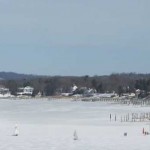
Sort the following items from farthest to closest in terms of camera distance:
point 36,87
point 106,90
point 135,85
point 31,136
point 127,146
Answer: point 36,87, point 106,90, point 135,85, point 31,136, point 127,146

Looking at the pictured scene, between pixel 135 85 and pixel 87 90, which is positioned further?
pixel 87 90

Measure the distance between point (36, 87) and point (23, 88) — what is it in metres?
7.26

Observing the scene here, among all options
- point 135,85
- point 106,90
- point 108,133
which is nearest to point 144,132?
point 108,133

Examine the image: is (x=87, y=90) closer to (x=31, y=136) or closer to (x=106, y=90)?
(x=106, y=90)

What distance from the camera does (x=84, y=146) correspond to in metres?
27.5

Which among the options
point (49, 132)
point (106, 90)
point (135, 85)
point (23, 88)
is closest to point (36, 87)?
point (23, 88)

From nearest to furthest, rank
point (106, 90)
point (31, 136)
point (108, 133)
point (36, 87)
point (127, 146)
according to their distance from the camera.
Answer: point (127, 146)
point (31, 136)
point (108, 133)
point (106, 90)
point (36, 87)

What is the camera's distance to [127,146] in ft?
89.8

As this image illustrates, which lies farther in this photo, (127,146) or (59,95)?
(59,95)

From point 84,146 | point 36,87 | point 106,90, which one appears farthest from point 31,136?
point 36,87

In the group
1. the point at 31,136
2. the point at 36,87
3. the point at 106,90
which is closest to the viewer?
the point at 31,136

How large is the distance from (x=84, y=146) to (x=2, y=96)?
170 meters

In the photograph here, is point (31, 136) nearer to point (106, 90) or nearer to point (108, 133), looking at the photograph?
point (108, 133)

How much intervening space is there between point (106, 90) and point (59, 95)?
16432mm
